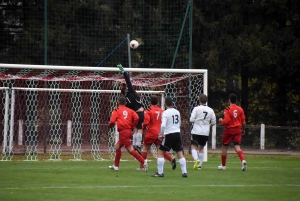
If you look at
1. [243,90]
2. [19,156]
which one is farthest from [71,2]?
[243,90]

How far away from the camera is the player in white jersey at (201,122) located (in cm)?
1727

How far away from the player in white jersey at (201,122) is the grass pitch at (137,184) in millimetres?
691

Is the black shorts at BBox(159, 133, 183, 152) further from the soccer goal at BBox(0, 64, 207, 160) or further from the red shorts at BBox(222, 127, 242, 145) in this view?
the soccer goal at BBox(0, 64, 207, 160)

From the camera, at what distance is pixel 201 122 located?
17.4 m

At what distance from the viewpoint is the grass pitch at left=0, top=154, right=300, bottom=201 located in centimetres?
1123

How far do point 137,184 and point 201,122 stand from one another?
15.4 ft

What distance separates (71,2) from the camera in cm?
3039

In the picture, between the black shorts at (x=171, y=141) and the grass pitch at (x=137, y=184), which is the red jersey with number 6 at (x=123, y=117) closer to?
the grass pitch at (x=137, y=184)

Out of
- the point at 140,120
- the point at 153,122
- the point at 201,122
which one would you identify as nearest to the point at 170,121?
the point at 153,122

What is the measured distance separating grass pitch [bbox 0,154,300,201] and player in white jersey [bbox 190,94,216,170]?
69 cm

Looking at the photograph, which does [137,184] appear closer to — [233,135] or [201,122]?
[201,122]

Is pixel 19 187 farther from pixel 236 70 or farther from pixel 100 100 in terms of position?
pixel 236 70

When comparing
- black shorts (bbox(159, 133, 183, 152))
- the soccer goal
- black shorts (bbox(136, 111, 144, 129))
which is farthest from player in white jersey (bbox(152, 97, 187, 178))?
the soccer goal

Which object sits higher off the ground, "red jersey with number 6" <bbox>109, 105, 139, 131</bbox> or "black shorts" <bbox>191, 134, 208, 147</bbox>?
"red jersey with number 6" <bbox>109, 105, 139, 131</bbox>
